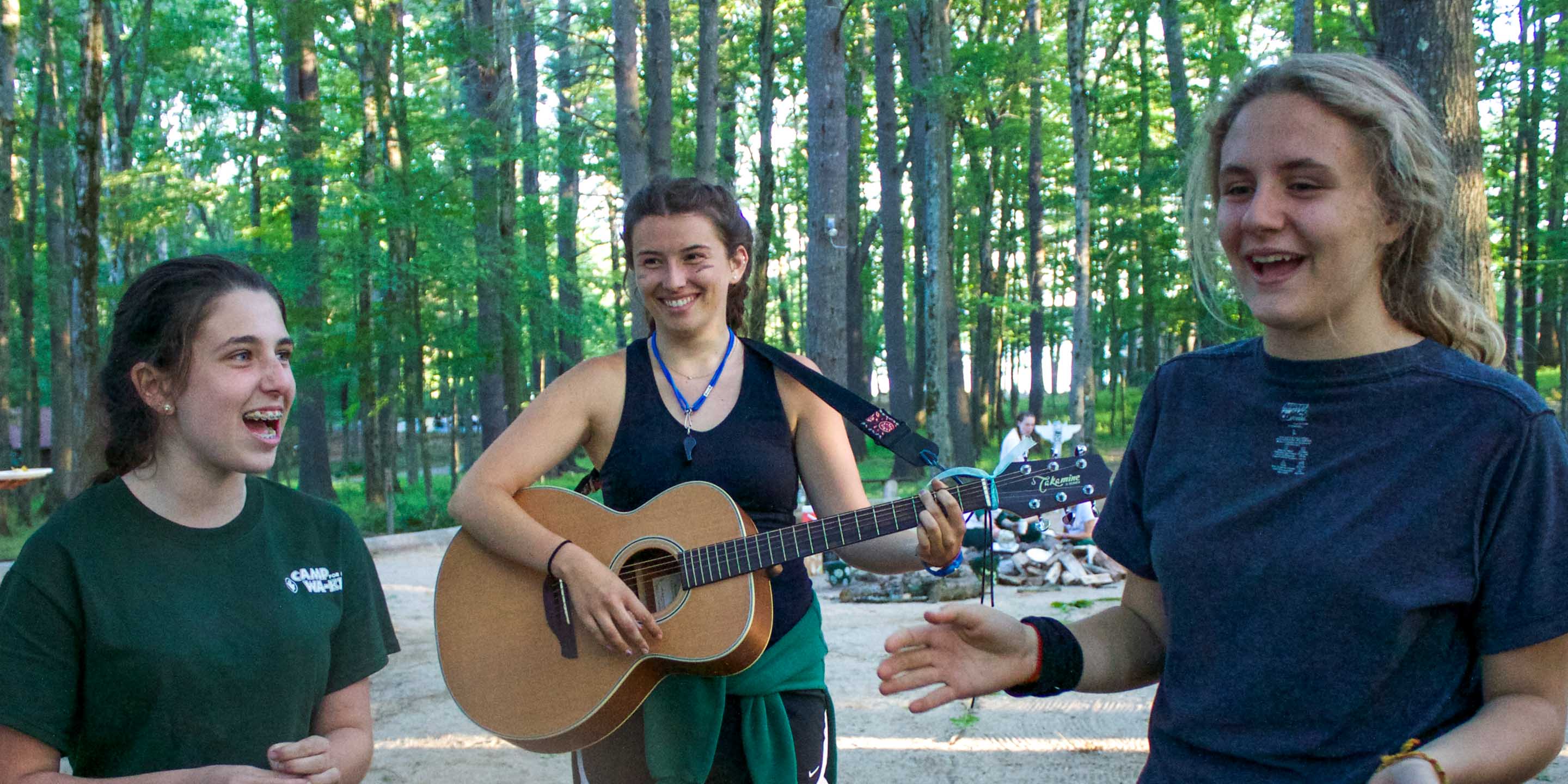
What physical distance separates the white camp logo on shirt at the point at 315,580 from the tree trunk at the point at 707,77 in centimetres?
917

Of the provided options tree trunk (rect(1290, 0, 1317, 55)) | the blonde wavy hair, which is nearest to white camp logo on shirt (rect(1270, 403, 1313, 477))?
the blonde wavy hair

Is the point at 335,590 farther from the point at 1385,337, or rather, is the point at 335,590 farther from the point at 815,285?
the point at 815,285

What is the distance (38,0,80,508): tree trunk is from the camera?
52.1ft

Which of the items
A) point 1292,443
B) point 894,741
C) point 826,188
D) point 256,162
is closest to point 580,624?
point 1292,443

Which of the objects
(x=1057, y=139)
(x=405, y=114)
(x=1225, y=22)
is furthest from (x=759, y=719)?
(x=1057, y=139)

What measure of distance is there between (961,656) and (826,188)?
1008cm

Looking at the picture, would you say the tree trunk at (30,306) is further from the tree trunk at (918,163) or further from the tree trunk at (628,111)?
the tree trunk at (918,163)

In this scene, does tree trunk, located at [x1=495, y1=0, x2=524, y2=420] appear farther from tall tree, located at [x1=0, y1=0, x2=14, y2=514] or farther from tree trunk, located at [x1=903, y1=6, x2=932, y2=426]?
tall tree, located at [x1=0, y1=0, x2=14, y2=514]

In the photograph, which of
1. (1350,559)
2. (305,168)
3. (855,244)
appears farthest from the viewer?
(855,244)

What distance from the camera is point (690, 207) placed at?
10.6 feet

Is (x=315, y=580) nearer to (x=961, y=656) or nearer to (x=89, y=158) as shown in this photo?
(x=961, y=656)

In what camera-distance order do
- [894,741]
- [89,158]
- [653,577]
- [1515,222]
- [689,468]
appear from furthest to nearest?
[1515,222]
[89,158]
[894,741]
[653,577]
[689,468]

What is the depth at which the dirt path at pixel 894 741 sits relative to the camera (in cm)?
537

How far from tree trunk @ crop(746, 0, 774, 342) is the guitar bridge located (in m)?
8.02
